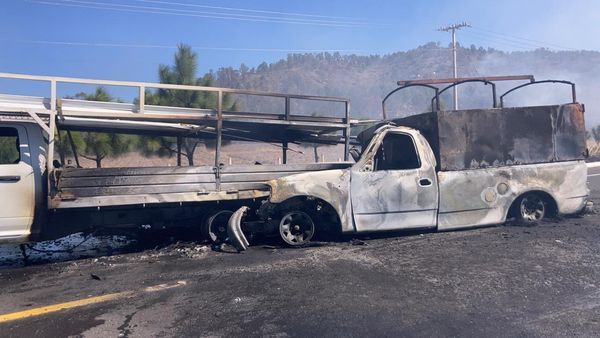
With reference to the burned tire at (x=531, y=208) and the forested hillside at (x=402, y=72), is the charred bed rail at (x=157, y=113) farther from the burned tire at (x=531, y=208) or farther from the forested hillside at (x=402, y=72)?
the forested hillside at (x=402, y=72)

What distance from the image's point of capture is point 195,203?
21.5 ft

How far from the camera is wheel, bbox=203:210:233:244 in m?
6.77

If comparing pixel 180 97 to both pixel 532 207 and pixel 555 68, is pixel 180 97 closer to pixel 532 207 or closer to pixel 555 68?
pixel 532 207

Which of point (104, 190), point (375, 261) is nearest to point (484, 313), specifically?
point (375, 261)

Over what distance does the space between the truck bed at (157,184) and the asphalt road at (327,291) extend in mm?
852

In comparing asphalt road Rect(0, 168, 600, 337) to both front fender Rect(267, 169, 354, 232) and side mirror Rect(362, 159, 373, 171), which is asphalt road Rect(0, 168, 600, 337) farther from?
side mirror Rect(362, 159, 373, 171)

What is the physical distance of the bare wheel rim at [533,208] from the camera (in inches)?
300

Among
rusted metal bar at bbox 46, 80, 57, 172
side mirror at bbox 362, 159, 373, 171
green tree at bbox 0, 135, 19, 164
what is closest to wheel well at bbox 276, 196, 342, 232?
side mirror at bbox 362, 159, 373, 171

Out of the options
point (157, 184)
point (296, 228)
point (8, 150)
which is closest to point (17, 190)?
point (8, 150)

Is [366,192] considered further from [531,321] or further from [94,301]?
[94,301]

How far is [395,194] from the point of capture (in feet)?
22.4

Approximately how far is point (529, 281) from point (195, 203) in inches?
177

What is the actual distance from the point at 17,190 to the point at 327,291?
4.22m

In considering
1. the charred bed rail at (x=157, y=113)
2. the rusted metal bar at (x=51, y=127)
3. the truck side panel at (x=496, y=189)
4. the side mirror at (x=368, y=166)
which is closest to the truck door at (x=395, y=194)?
the side mirror at (x=368, y=166)
